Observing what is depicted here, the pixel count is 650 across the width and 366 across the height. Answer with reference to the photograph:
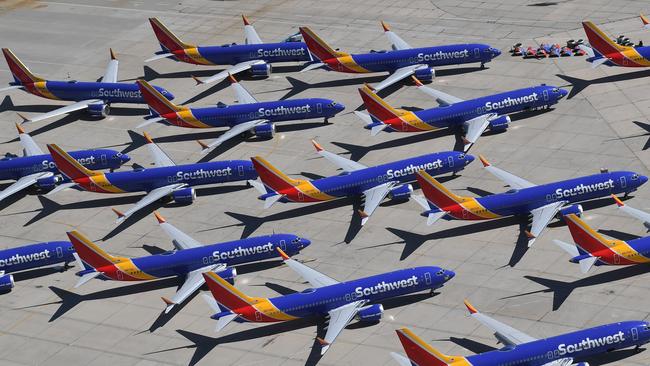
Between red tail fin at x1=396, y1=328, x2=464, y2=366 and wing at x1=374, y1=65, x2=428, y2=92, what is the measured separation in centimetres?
5791

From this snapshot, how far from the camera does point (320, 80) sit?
166875mm

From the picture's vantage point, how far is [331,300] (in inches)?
4668

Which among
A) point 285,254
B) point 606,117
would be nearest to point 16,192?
point 285,254

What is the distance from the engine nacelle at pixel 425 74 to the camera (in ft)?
534

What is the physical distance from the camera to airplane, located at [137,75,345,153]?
504 feet

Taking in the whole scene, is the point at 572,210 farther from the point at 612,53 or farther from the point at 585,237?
the point at 612,53

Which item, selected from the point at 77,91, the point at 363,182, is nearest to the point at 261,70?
the point at 77,91

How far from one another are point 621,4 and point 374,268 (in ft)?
228

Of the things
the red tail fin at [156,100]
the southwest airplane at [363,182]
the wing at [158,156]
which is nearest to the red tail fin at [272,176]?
the southwest airplane at [363,182]

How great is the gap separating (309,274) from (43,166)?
125ft

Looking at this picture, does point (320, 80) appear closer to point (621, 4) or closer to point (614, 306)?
point (621, 4)

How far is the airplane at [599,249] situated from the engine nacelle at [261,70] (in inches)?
2283

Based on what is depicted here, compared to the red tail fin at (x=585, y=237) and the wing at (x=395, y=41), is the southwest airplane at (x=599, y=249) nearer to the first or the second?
the red tail fin at (x=585, y=237)

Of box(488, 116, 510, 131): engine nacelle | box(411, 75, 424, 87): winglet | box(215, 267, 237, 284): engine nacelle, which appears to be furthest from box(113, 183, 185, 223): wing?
box(488, 116, 510, 131): engine nacelle
